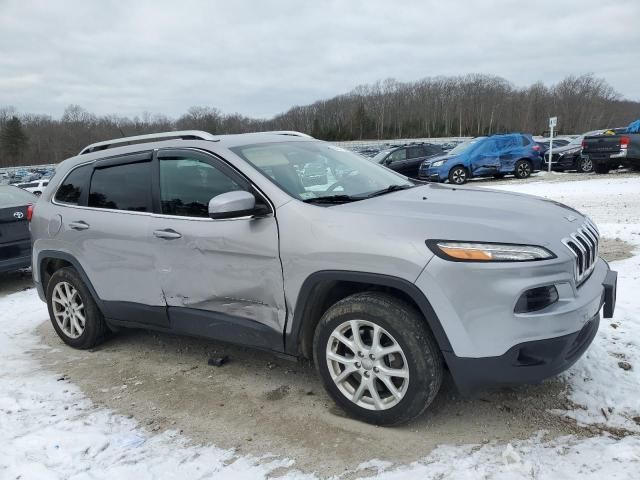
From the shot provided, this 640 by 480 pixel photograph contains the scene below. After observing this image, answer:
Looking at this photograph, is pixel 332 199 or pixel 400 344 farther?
pixel 332 199

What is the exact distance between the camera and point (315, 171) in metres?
3.70

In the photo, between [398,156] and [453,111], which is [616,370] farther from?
[453,111]

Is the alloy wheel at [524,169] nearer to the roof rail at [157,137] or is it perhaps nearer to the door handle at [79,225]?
the roof rail at [157,137]

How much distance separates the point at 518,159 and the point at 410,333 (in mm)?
17265

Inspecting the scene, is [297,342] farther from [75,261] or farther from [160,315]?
[75,261]

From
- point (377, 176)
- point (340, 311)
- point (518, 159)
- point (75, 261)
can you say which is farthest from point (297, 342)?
point (518, 159)

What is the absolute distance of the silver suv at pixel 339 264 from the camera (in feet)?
8.64

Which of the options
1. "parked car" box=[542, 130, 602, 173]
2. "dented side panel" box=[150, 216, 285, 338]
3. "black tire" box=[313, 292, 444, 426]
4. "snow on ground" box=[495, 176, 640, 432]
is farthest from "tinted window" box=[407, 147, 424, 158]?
"black tire" box=[313, 292, 444, 426]

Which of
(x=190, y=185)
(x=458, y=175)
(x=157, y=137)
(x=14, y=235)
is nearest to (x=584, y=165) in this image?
(x=458, y=175)

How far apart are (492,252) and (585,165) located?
18408 millimetres

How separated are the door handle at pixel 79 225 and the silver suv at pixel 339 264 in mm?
18

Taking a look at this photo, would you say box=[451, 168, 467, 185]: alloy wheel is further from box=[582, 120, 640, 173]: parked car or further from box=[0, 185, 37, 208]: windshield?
box=[0, 185, 37, 208]: windshield

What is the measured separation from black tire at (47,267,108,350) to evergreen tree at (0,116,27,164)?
3825 inches

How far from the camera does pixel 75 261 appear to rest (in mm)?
4473
